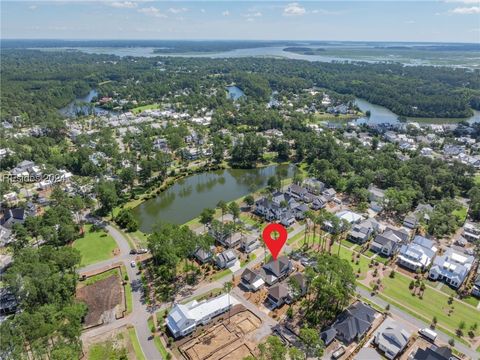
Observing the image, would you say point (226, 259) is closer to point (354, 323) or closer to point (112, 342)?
point (112, 342)

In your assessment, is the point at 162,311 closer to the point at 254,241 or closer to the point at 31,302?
the point at 31,302

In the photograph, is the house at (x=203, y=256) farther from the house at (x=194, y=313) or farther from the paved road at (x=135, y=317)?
the paved road at (x=135, y=317)

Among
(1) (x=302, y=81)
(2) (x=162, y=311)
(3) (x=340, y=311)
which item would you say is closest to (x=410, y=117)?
(1) (x=302, y=81)

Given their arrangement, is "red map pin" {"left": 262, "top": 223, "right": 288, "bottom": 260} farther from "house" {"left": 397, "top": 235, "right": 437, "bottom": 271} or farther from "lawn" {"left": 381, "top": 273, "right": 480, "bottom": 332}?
"house" {"left": 397, "top": 235, "right": 437, "bottom": 271}

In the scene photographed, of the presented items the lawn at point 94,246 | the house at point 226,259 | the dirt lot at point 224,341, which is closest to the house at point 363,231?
the house at point 226,259

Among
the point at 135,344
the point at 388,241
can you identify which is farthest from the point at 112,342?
the point at 388,241

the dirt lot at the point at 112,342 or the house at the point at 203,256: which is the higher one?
the house at the point at 203,256
